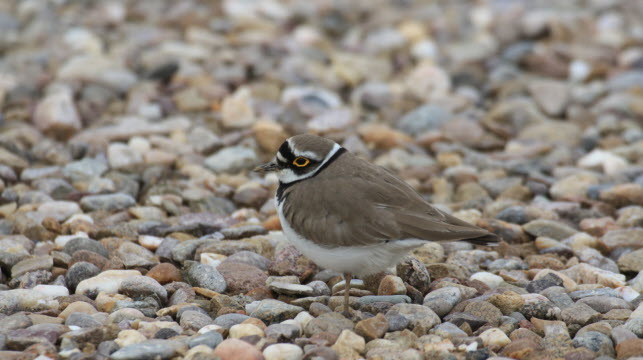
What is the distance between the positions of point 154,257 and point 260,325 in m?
1.55

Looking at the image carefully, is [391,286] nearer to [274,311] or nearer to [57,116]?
[274,311]

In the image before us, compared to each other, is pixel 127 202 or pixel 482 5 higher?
pixel 482 5

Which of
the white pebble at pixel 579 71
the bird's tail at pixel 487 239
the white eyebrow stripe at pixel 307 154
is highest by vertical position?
the white eyebrow stripe at pixel 307 154

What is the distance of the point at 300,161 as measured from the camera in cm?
602

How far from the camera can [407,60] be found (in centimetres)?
1167

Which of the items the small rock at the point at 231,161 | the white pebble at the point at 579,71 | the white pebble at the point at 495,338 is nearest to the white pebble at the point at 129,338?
the white pebble at the point at 495,338

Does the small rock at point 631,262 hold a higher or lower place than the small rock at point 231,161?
lower

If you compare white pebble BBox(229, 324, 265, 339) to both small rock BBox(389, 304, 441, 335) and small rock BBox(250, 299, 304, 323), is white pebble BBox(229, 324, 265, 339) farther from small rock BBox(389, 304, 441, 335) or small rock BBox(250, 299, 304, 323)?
small rock BBox(389, 304, 441, 335)

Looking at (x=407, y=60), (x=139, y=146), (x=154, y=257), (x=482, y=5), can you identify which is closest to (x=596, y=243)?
(x=154, y=257)

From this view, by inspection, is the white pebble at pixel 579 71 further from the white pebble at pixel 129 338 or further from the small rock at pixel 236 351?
the white pebble at pixel 129 338

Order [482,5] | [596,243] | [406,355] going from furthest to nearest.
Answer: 1. [482,5]
2. [596,243]
3. [406,355]

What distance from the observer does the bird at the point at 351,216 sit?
5.46 m

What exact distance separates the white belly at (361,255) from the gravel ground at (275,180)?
0.91 ft

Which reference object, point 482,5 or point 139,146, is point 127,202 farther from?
point 482,5
